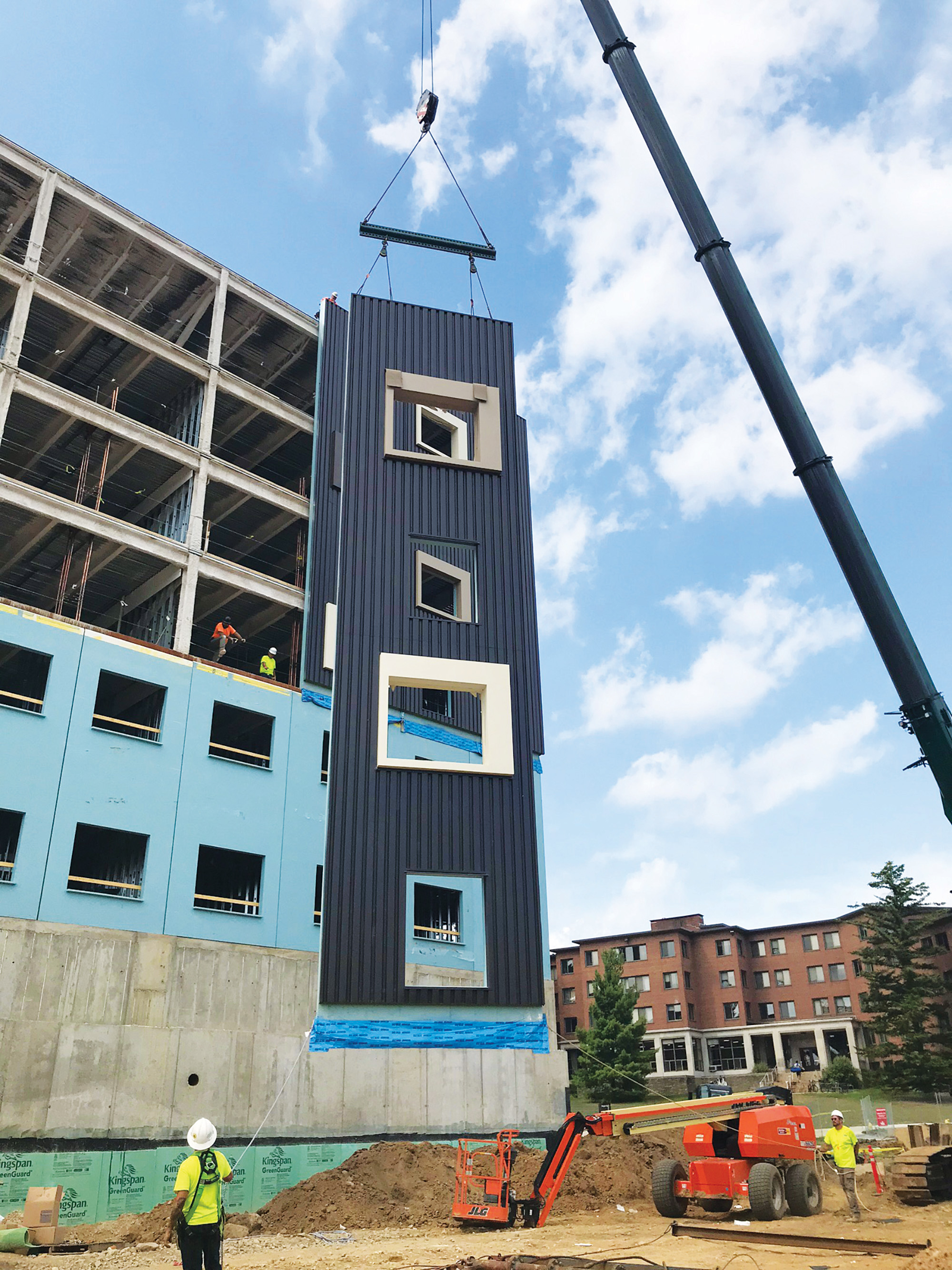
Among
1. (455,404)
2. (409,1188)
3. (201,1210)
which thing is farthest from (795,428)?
(409,1188)

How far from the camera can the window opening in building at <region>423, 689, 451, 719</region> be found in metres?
34.9

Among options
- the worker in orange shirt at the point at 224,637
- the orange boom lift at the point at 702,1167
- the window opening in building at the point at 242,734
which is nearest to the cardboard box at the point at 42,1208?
the orange boom lift at the point at 702,1167

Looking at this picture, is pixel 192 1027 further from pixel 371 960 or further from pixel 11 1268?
pixel 11 1268

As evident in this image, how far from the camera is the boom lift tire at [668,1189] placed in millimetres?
19547

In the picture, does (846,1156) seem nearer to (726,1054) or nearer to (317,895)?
(317,895)

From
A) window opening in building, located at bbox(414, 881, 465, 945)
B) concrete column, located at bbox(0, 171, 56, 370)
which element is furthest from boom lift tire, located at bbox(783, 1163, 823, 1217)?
concrete column, located at bbox(0, 171, 56, 370)

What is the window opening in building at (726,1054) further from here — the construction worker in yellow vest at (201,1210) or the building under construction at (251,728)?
the construction worker in yellow vest at (201,1210)

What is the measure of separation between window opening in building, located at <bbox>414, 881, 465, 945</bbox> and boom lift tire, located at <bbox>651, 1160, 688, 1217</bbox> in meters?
13.8

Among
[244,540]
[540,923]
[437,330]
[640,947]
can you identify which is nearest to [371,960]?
[540,923]

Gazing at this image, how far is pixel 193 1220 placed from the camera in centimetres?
1041

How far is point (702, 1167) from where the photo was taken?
19031mm

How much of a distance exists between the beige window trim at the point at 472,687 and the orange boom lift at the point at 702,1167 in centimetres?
775

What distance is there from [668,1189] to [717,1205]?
1.26 m

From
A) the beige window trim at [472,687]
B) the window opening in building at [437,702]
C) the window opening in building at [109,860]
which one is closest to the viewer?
the beige window trim at [472,687]
